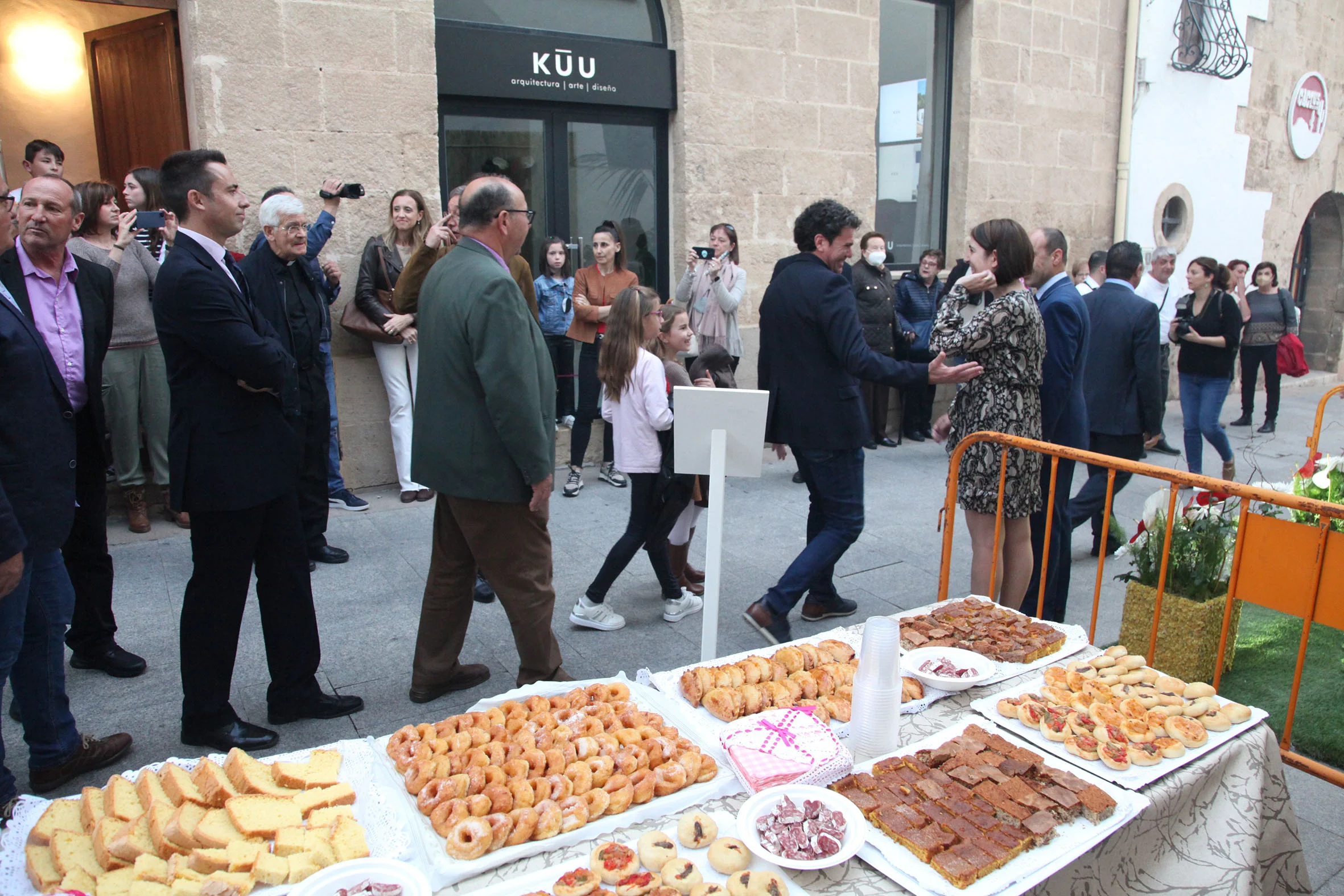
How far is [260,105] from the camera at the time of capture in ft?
19.4

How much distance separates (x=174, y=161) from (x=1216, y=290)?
7.87 m

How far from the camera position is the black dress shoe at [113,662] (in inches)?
153

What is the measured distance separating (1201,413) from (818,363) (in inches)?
196

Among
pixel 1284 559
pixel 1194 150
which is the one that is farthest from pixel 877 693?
pixel 1194 150

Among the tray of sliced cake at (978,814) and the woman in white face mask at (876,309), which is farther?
the woman in white face mask at (876,309)

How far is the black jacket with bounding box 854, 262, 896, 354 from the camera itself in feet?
27.5

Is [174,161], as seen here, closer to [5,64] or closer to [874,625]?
[874,625]

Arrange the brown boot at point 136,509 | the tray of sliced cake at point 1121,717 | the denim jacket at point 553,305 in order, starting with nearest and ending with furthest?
the tray of sliced cake at point 1121,717
the brown boot at point 136,509
the denim jacket at point 553,305

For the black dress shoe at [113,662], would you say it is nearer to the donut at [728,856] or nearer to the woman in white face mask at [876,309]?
the donut at [728,856]

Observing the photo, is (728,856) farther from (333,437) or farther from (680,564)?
(333,437)

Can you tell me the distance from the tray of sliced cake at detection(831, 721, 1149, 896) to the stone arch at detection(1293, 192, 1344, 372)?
15.6 m

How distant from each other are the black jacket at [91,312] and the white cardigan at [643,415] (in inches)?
86.8

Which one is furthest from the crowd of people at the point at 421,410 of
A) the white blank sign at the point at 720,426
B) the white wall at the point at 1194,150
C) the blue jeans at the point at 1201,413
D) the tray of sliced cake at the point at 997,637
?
the white wall at the point at 1194,150

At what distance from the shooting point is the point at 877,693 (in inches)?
86.7
